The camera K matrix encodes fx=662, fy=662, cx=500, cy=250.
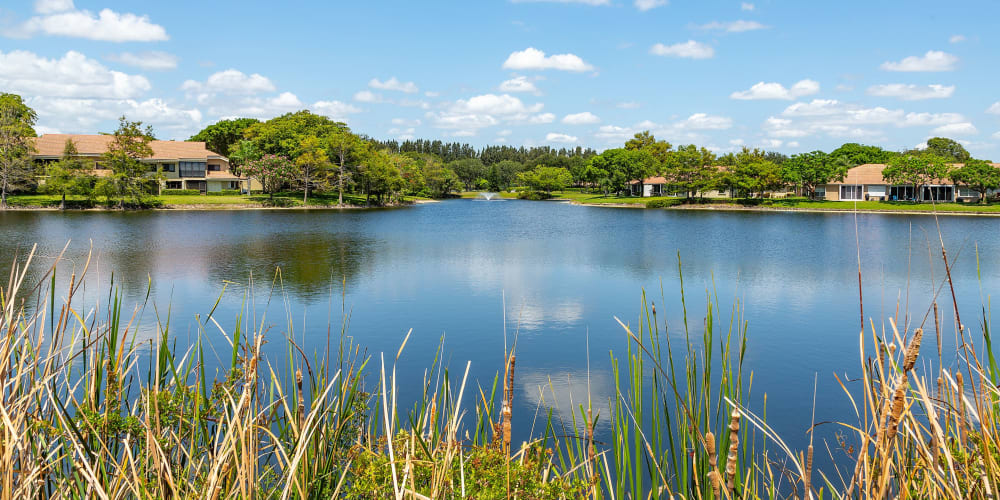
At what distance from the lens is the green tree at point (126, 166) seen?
37812mm

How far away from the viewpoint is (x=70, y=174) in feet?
121

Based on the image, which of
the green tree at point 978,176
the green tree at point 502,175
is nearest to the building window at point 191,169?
the green tree at point 502,175

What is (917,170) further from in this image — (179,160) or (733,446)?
(733,446)

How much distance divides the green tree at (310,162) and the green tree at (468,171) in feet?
166

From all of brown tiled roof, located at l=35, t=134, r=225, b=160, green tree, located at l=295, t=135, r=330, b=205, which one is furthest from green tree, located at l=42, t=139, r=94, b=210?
green tree, located at l=295, t=135, r=330, b=205

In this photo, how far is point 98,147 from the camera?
48188mm

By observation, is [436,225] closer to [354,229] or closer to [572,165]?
[354,229]

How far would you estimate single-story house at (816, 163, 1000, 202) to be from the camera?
1998 inches

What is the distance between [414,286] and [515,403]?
6.86 metres

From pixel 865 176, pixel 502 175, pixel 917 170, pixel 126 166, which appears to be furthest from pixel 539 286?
pixel 502 175

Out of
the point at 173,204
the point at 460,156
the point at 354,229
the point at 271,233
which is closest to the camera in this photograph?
the point at 271,233

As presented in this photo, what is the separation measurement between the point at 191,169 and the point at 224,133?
1457 cm

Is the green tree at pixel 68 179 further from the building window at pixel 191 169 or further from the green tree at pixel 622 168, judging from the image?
the green tree at pixel 622 168

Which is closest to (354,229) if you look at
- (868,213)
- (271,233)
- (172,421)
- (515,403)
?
(271,233)
